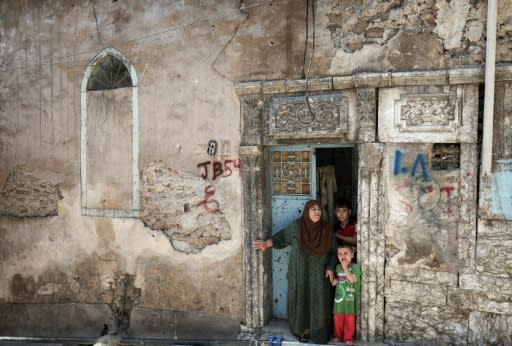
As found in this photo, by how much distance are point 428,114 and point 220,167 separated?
Result: 7.61ft

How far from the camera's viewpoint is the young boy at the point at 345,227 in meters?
4.77

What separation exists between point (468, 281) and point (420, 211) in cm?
80

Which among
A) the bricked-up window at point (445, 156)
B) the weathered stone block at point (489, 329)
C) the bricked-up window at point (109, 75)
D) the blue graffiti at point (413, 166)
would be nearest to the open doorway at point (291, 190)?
the blue graffiti at point (413, 166)

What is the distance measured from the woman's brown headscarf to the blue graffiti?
0.90 m

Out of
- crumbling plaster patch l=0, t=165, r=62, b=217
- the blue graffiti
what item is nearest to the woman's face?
the blue graffiti

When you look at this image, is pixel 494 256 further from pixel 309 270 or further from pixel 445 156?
pixel 309 270

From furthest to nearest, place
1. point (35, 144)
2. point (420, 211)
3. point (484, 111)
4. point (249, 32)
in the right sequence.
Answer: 1. point (35, 144)
2. point (249, 32)
3. point (420, 211)
4. point (484, 111)

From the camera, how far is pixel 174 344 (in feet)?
16.8

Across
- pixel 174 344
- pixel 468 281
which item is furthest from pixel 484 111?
pixel 174 344

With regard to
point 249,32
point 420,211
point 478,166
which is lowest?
point 420,211

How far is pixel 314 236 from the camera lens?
4.60m

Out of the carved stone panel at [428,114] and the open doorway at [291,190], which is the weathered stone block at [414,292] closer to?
the open doorway at [291,190]

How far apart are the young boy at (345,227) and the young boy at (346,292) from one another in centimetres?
24

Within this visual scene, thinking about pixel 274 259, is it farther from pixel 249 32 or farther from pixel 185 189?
pixel 249 32
